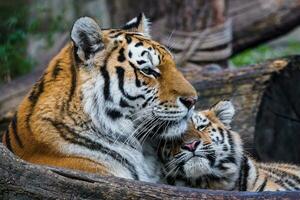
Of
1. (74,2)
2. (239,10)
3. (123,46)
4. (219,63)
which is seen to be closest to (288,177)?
(123,46)

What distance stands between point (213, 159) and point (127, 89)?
56 cm

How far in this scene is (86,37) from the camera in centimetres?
419

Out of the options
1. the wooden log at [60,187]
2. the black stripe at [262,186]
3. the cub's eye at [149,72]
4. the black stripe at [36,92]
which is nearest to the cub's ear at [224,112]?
the black stripe at [262,186]

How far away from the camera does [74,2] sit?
36.5 feet

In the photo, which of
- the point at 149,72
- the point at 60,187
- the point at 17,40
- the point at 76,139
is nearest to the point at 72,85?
the point at 76,139

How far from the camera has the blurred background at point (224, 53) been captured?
19.1 ft

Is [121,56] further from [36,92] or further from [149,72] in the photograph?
[36,92]

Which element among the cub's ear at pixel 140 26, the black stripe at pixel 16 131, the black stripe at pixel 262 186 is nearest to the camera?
the black stripe at pixel 16 131

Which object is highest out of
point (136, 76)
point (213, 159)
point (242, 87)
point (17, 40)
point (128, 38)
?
point (128, 38)

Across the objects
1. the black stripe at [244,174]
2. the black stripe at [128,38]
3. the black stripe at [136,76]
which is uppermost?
the black stripe at [128,38]

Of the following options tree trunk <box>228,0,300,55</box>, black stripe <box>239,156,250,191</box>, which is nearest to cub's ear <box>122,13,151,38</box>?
black stripe <box>239,156,250,191</box>

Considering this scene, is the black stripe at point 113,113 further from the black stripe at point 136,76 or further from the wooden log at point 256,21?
the wooden log at point 256,21

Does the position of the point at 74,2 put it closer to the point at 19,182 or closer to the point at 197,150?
the point at 197,150

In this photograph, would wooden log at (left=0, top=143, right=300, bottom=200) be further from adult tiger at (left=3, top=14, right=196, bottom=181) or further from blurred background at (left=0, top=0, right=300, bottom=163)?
blurred background at (left=0, top=0, right=300, bottom=163)
